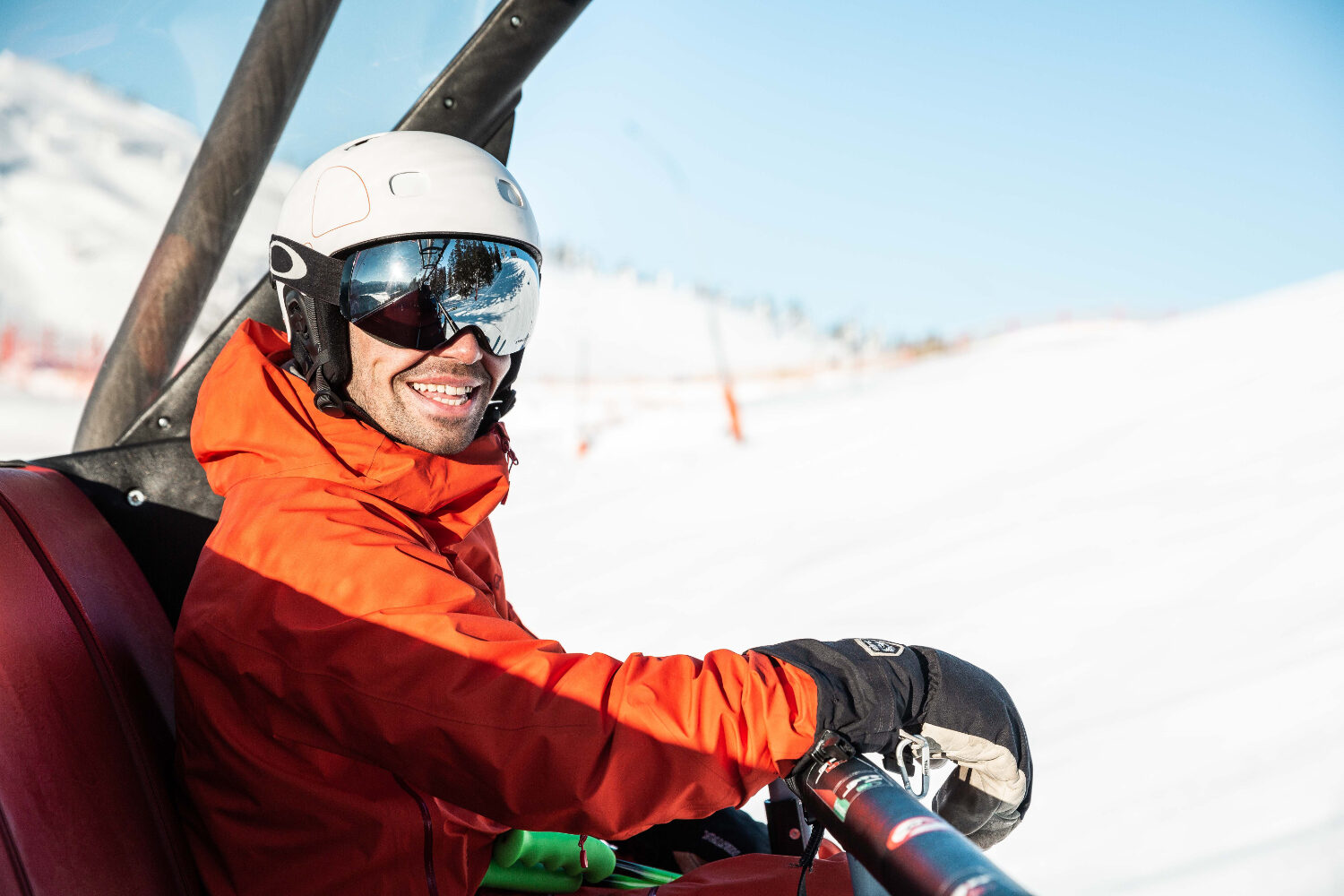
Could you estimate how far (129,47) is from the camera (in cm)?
203

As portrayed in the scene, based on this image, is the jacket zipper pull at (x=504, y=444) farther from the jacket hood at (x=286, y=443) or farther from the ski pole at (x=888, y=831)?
the ski pole at (x=888, y=831)

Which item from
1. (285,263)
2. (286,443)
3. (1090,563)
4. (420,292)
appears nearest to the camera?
(286,443)

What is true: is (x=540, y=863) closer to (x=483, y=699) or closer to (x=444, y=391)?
(x=483, y=699)

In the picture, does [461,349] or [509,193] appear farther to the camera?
[509,193]

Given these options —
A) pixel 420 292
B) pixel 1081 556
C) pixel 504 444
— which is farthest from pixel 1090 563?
pixel 420 292

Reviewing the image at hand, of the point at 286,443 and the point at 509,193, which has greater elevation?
the point at 509,193

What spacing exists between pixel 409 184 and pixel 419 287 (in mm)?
220

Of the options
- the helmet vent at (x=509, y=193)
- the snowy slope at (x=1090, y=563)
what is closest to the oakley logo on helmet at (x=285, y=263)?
the helmet vent at (x=509, y=193)

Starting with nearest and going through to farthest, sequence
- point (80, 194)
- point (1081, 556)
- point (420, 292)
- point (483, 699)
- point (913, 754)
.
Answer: point (483, 699) → point (913, 754) → point (420, 292) → point (80, 194) → point (1081, 556)

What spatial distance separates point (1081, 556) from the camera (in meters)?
4.91

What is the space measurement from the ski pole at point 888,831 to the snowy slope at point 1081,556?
66.1 inches

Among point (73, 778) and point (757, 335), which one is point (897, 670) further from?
point (757, 335)

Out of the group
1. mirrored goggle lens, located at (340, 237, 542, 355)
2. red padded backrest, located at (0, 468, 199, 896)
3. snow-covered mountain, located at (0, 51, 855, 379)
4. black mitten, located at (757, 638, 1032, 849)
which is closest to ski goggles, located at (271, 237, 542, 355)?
mirrored goggle lens, located at (340, 237, 542, 355)

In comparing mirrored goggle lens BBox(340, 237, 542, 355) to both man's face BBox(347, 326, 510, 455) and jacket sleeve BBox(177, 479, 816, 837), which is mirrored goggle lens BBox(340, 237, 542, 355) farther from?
jacket sleeve BBox(177, 479, 816, 837)
